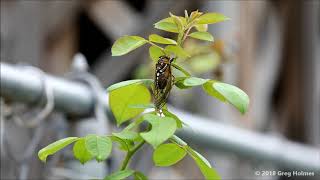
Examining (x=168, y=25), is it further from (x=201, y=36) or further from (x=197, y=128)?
(x=197, y=128)

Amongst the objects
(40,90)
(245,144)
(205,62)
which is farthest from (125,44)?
(205,62)

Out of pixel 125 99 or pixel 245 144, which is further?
pixel 245 144

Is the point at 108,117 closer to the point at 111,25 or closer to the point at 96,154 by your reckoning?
the point at 96,154

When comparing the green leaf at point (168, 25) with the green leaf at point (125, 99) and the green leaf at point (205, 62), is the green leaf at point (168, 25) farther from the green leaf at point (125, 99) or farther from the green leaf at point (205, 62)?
the green leaf at point (205, 62)

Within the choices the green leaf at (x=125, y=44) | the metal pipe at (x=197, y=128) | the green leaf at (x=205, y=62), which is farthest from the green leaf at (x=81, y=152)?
the green leaf at (x=205, y=62)

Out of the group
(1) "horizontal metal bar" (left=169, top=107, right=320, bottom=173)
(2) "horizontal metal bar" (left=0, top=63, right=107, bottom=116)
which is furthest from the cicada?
(1) "horizontal metal bar" (left=169, top=107, right=320, bottom=173)
